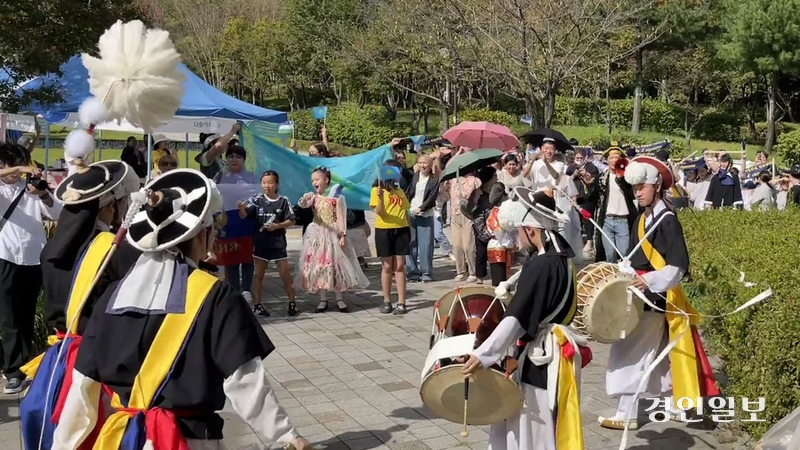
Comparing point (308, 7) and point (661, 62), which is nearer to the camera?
point (661, 62)

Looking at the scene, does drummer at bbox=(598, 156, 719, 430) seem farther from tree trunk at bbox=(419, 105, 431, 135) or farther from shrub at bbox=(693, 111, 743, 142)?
shrub at bbox=(693, 111, 743, 142)

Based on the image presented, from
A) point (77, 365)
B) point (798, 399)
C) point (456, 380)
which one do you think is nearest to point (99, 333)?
point (77, 365)

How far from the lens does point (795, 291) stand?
4.82 meters

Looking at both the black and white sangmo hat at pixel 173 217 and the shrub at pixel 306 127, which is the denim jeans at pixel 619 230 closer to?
the black and white sangmo hat at pixel 173 217

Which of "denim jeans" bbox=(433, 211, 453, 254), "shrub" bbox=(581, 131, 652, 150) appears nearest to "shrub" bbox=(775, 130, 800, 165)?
"shrub" bbox=(581, 131, 652, 150)

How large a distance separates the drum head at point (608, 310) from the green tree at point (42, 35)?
6.03 metres

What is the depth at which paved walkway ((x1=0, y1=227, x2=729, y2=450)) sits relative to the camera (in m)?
5.52

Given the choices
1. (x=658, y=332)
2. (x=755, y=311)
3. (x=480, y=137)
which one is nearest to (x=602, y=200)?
(x=480, y=137)

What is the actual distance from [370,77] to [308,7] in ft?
22.6

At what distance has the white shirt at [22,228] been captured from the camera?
6.38 m

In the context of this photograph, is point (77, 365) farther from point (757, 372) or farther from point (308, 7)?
point (308, 7)

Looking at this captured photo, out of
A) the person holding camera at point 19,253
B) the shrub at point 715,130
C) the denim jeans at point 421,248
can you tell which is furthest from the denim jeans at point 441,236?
the shrub at point 715,130

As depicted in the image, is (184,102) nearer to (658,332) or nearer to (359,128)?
(658,332)

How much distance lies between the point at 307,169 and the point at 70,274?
731 centimetres
